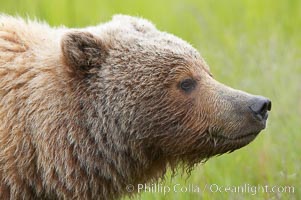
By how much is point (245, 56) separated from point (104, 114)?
2857 millimetres

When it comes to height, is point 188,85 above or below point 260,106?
above

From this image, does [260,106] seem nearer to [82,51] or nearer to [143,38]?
[143,38]

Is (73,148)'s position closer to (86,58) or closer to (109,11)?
(86,58)

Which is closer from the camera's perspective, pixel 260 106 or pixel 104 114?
pixel 260 106

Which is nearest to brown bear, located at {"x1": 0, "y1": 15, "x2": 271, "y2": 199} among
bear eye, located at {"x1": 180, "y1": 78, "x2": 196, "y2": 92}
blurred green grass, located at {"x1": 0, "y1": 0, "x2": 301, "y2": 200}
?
bear eye, located at {"x1": 180, "y1": 78, "x2": 196, "y2": 92}

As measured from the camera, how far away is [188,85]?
520cm

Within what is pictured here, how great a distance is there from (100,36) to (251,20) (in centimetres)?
516

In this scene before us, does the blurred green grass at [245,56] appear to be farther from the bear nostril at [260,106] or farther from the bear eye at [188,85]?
the bear eye at [188,85]

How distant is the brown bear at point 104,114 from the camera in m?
5.08

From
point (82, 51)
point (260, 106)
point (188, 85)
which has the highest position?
point (82, 51)

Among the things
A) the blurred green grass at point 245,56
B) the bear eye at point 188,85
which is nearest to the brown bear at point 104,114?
the bear eye at point 188,85

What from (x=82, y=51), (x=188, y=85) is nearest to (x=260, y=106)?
(x=188, y=85)

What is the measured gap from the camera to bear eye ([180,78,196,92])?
5.18 meters

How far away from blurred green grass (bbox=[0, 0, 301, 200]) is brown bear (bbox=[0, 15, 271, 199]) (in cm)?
66
